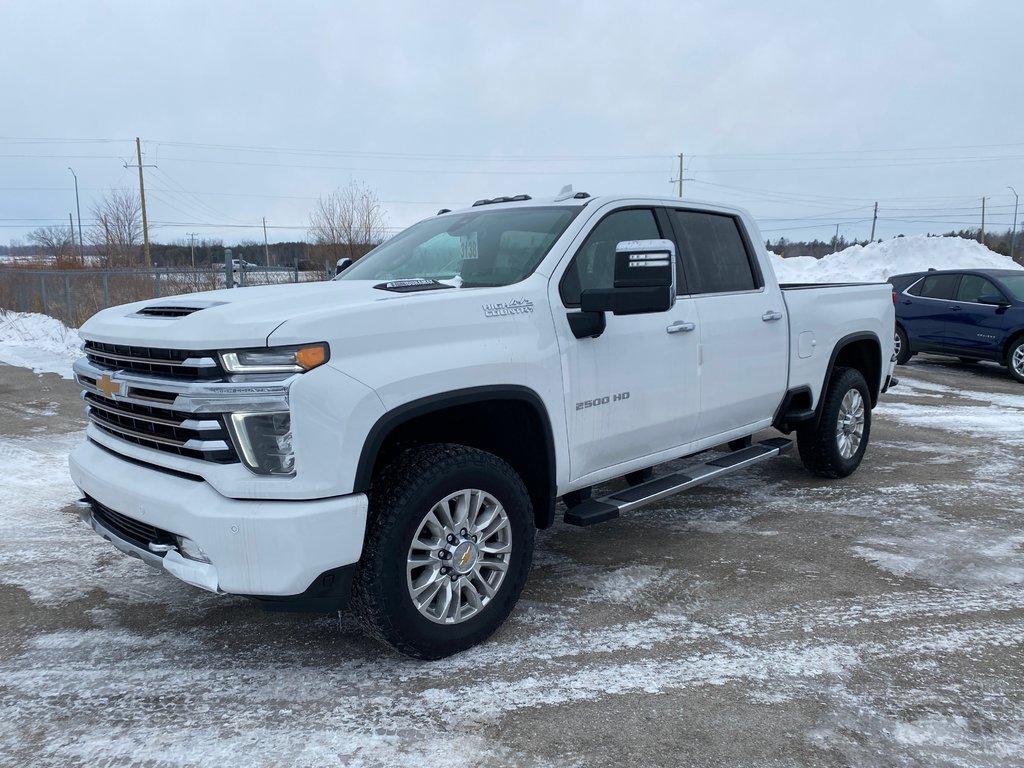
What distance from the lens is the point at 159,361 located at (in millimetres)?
2977

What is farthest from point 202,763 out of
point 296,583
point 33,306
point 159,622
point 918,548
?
point 33,306

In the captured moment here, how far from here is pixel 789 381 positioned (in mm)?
5309

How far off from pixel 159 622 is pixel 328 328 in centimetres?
190

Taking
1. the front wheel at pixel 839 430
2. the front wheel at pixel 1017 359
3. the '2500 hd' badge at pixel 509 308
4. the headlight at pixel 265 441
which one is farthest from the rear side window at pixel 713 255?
the front wheel at pixel 1017 359

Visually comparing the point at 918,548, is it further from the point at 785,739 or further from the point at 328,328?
the point at 328,328

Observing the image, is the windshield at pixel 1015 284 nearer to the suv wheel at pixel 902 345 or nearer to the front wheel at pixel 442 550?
the suv wheel at pixel 902 345

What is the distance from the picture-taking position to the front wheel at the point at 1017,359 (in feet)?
36.6

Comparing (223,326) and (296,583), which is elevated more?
(223,326)

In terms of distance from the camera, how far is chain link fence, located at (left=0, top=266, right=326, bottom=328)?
695 inches

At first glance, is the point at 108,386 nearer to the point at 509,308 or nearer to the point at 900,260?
the point at 509,308

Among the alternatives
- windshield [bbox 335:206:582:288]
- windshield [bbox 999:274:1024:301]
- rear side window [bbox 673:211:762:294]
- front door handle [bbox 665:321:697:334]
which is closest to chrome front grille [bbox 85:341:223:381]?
windshield [bbox 335:206:582:288]

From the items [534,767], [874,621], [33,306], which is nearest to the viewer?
[534,767]

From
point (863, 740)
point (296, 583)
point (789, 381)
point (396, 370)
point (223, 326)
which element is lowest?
point (863, 740)

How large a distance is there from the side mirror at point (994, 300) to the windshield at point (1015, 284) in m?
0.17
